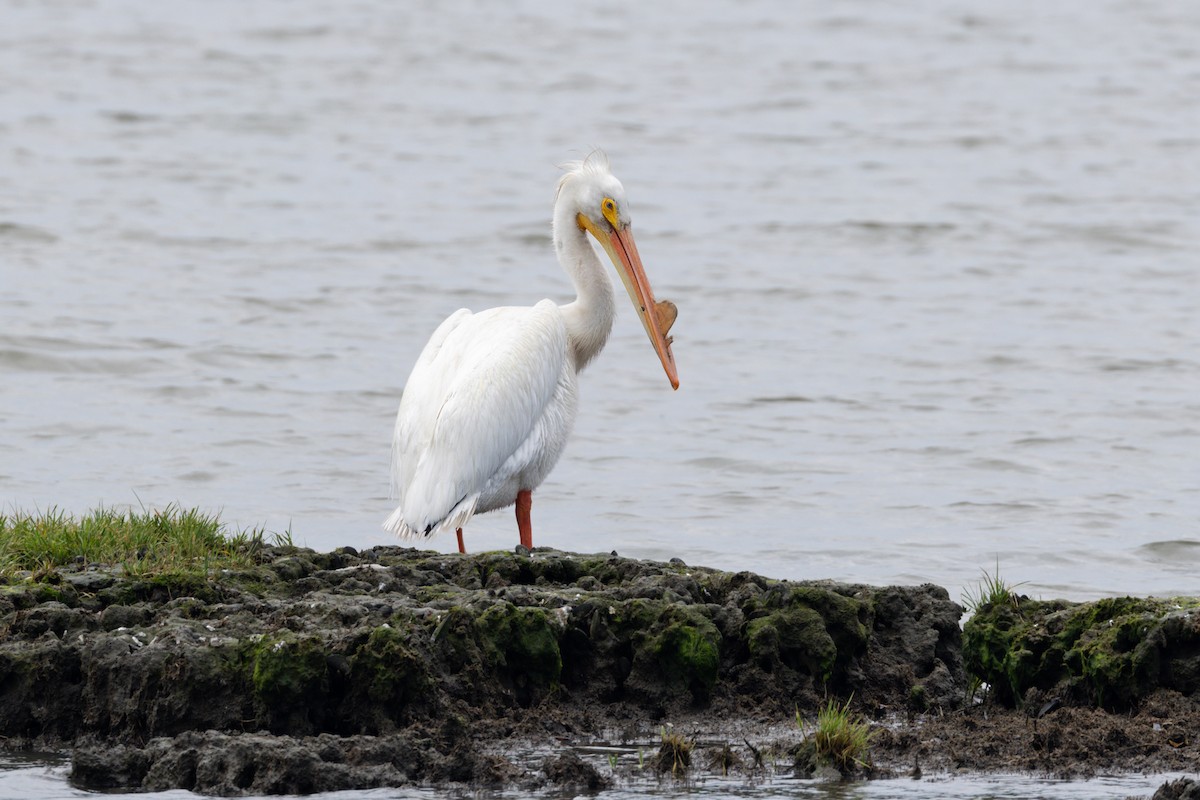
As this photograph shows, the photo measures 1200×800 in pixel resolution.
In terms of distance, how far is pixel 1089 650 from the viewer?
20.0 feet

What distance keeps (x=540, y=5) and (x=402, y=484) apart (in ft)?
105

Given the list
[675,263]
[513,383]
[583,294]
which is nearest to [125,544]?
[513,383]

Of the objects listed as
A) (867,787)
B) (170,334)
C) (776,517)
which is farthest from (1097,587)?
(170,334)

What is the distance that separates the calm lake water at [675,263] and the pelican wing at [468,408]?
1.52 metres

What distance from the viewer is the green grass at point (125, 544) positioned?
700 cm

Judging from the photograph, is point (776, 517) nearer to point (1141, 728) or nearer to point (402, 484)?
point (402, 484)

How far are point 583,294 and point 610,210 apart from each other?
49 centimetres

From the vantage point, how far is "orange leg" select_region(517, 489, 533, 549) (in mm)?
8711

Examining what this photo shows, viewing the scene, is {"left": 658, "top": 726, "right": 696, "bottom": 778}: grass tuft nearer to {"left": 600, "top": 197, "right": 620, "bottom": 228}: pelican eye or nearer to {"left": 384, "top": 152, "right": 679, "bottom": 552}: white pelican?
{"left": 384, "top": 152, "right": 679, "bottom": 552}: white pelican

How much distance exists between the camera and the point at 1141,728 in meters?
5.77

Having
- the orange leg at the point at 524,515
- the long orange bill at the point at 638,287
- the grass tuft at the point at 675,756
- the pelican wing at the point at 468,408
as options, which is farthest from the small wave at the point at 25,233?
the grass tuft at the point at 675,756

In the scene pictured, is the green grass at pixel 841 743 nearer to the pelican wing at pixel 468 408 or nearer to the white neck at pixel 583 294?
the pelican wing at pixel 468 408

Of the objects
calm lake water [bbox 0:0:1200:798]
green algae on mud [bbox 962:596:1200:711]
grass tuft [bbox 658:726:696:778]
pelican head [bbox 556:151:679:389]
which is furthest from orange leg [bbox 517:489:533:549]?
grass tuft [bbox 658:726:696:778]

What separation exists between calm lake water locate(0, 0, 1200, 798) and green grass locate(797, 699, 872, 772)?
3.86m
